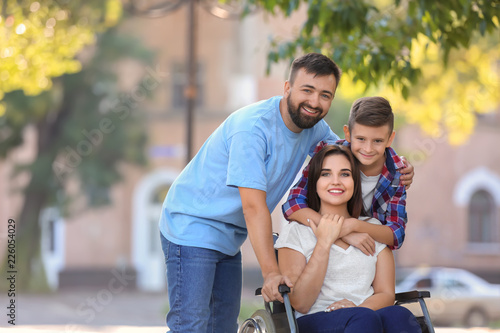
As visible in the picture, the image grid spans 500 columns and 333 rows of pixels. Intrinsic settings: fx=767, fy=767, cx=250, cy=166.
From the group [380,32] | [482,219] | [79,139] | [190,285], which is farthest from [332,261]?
[482,219]

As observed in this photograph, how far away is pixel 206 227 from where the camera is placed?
3484 mm

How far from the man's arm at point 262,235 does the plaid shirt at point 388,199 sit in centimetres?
33

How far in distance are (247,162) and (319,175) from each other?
0.43 meters

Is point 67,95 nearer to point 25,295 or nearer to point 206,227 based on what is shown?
point 25,295

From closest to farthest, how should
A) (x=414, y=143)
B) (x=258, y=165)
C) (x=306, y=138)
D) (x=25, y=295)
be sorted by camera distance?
(x=258, y=165) < (x=306, y=138) < (x=25, y=295) < (x=414, y=143)

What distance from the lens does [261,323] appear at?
3.28 m

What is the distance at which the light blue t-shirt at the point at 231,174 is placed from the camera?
3.31 meters

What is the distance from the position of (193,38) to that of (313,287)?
241 inches

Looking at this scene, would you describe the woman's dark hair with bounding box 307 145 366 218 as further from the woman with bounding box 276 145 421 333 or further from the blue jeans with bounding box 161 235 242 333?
the blue jeans with bounding box 161 235 242 333

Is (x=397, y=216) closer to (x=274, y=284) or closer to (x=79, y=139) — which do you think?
(x=274, y=284)

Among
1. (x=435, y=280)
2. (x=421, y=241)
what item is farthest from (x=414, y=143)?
(x=435, y=280)

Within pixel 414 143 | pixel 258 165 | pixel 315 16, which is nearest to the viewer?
pixel 258 165

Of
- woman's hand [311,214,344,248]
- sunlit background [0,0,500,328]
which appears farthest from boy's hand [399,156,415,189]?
sunlit background [0,0,500,328]

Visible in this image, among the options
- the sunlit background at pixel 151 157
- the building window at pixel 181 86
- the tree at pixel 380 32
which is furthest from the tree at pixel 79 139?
the tree at pixel 380 32
